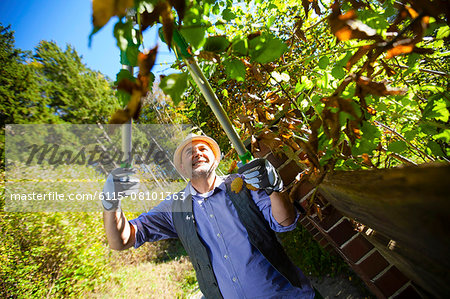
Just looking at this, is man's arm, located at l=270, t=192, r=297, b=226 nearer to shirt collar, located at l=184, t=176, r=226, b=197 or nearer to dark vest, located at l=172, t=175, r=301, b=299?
dark vest, located at l=172, t=175, r=301, b=299

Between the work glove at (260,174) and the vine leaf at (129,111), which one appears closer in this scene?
the vine leaf at (129,111)

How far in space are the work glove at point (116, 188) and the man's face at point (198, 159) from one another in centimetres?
59

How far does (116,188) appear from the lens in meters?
1.80

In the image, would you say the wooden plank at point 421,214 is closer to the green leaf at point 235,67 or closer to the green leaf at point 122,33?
the green leaf at point 235,67

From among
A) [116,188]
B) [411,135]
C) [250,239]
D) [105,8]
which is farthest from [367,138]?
[116,188]

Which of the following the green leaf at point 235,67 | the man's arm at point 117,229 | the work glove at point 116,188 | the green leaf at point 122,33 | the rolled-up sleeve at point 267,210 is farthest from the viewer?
the man's arm at point 117,229

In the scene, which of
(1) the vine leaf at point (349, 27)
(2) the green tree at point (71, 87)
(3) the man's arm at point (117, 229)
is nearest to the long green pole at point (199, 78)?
(1) the vine leaf at point (349, 27)

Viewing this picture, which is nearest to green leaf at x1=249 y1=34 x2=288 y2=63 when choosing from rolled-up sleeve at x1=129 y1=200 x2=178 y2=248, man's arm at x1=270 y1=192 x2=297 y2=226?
man's arm at x1=270 y1=192 x2=297 y2=226

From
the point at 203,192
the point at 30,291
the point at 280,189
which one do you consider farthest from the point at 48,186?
the point at 280,189

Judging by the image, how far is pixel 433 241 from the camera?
29 cm

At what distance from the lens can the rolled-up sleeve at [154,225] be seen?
7.09 feet

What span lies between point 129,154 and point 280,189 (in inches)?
42.5

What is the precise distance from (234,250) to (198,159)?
1.00 metres

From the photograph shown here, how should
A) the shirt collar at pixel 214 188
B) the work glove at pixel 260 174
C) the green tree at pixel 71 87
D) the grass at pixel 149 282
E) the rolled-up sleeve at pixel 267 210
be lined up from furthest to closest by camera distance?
the green tree at pixel 71 87 < the grass at pixel 149 282 < the shirt collar at pixel 214 188 < the rolled-up sleeve at pixel 267 210 < the work glove at pixel 260 174
